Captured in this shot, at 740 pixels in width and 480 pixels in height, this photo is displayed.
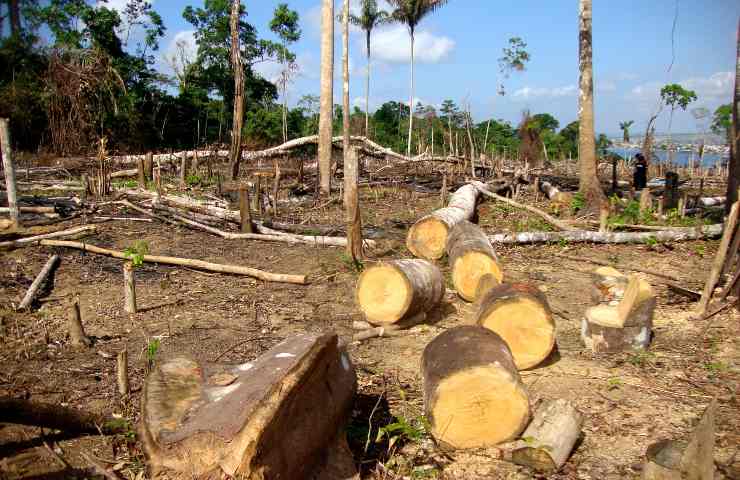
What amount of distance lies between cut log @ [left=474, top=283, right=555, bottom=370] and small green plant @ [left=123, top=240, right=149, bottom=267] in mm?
4000

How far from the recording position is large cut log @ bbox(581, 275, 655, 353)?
4.51 meters

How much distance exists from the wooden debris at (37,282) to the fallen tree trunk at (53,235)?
1.05 m

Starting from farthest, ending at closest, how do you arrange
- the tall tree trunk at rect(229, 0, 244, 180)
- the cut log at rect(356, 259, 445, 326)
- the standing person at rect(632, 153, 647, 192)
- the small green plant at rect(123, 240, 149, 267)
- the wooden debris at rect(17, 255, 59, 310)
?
the tall tree trunk at rect(229, 0, 244, 180) → the standing person at rect(632, 153, 647, 192) → the small green plant at rect(123, 240, 149, 267) → the wooden debris at rect(17, 255, 59, 310) → the cut log at rect(356, 259, 445, 326)

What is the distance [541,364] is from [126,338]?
3.80 metres

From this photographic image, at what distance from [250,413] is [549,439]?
5.89 ft

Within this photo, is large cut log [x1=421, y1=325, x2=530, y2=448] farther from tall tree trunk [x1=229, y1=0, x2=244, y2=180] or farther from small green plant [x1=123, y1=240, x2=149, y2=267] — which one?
tall tree trunk [x1=229, y1=0, x2=244, y2=180]

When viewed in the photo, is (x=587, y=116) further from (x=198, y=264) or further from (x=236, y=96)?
(x=198, y=264)

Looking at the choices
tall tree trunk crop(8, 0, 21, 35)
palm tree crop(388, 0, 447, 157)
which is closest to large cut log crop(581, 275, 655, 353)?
palm tree crop(388, 0, 447, 157)

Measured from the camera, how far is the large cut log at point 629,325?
451cm

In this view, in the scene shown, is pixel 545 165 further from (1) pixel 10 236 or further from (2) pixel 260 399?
(2) pixel 260 399

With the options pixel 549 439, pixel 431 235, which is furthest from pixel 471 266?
pixel 549 439

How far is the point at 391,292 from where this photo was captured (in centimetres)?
518

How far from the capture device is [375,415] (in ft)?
12.0

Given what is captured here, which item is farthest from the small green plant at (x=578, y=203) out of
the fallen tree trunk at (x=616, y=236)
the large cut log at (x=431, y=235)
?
the large cut log at (x=431, y=235)
